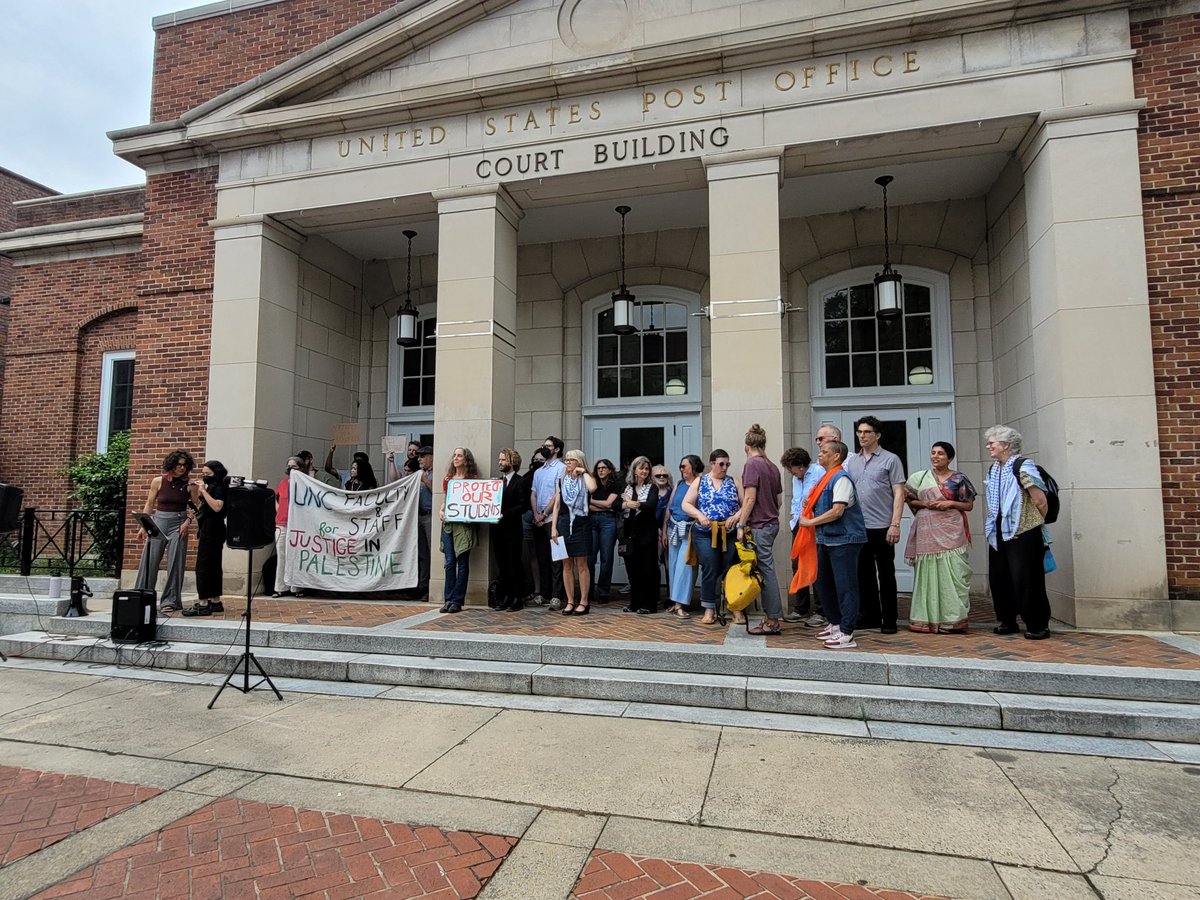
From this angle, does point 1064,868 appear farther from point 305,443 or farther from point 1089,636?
point 305,443

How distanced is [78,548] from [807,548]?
39.8 ft

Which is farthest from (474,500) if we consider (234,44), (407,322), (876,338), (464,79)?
(234,44)

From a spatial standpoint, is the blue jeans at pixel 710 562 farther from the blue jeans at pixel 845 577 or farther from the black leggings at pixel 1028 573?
the black leggings at pixel 1028 573

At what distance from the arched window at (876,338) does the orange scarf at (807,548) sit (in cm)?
433

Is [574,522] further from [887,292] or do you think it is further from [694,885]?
[887,292]

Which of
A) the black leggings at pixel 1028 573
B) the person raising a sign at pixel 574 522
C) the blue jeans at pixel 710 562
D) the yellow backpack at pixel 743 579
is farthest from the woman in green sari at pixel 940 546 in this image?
the person raising a sign at pixel 574 522

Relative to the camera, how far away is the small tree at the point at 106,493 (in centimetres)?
1088

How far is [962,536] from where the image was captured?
634cm

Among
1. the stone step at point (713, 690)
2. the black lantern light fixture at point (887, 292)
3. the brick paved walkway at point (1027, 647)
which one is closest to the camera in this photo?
the stone step at point (713, 690)

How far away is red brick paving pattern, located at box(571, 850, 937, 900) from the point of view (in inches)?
111

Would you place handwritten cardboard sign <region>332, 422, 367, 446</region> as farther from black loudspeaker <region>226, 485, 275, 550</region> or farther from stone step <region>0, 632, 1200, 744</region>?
black loudspeaker <region>226, 485, 275, 550</region>

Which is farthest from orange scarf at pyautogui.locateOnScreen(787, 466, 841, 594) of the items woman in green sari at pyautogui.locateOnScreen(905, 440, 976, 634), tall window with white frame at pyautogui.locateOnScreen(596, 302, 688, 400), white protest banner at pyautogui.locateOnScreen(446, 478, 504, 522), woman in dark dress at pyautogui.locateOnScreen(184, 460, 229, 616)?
woman in dark dress at pyautogui.locateOnScreen(184, 460, 229, 616)

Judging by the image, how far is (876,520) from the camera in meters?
6.50

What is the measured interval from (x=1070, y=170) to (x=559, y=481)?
627 centimetres
